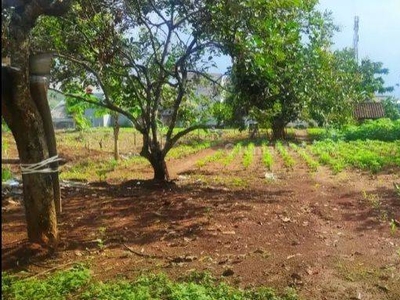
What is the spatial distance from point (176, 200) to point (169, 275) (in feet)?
11.2

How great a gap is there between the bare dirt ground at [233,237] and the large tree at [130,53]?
175cm

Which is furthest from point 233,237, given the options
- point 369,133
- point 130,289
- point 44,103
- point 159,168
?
point 369,133

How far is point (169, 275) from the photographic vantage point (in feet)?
14.5

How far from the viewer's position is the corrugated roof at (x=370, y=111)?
45.4 m

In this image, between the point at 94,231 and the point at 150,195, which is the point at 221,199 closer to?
the point at 150,195

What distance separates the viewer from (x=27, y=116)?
4453mm

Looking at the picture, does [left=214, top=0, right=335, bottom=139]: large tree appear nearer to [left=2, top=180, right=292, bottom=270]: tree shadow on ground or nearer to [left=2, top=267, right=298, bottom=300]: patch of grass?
[left=2, top=180, right=292, bottom=270]: tree shadow on ground

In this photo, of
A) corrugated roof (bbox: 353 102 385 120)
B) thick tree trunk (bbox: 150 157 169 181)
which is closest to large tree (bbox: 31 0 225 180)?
thick tree trunk (bbox: 150 157 169 181)

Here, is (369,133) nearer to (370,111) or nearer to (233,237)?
(370,111)

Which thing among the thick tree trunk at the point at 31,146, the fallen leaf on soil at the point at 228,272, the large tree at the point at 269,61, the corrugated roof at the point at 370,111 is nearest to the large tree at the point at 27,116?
the thick tree trunk at the point at 31,146

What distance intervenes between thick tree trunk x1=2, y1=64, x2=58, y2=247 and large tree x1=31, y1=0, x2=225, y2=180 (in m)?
3.51

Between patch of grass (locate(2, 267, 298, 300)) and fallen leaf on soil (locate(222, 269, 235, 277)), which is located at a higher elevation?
patch of grass (locate(2, 267, 298, 300))

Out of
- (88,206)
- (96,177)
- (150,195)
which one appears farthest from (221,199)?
(96,177)

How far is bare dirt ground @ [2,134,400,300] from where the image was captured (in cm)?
454
